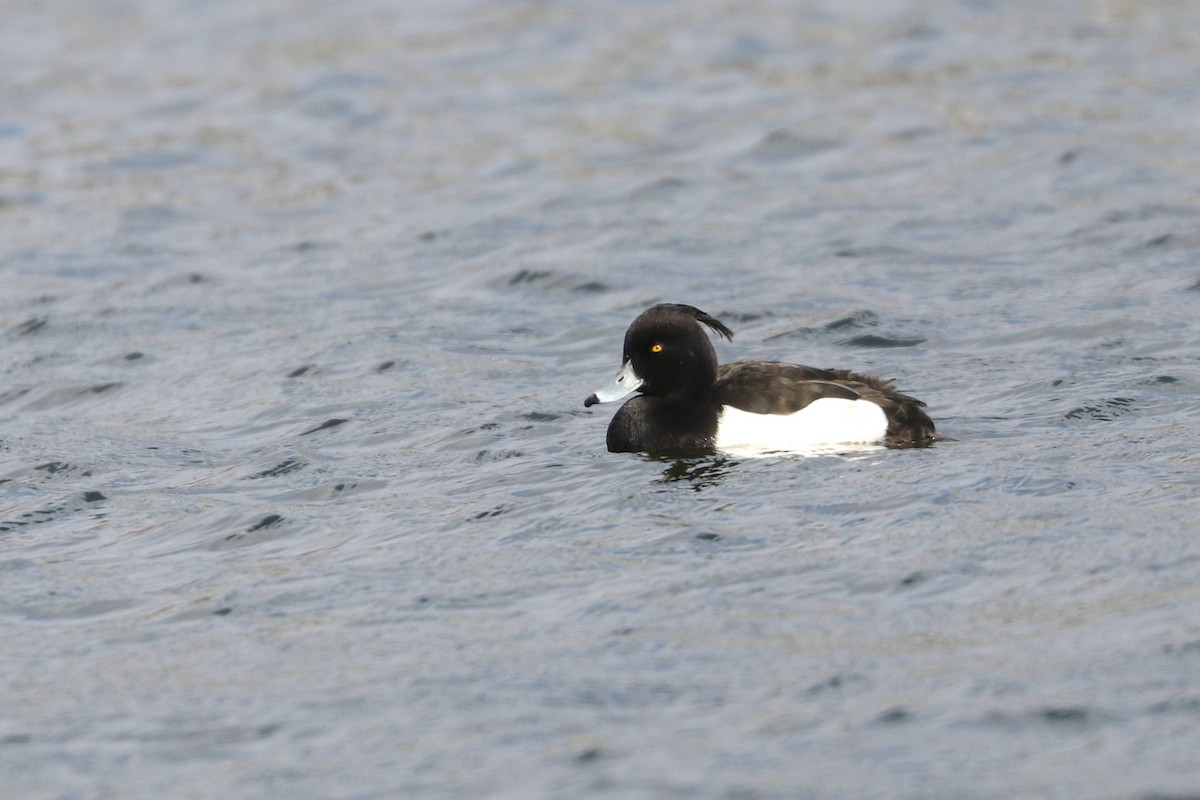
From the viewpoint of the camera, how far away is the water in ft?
19.7

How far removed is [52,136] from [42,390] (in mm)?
8648

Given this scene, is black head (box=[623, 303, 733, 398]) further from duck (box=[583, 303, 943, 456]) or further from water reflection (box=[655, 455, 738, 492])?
water reflection (box=[655, 455, 738, 492])

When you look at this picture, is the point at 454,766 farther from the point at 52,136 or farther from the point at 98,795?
the point at 52,136

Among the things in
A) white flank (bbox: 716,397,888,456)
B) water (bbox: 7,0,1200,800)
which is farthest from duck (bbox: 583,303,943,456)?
water (bbox: 7,0,1200,800)

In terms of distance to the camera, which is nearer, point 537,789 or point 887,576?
point 537,789

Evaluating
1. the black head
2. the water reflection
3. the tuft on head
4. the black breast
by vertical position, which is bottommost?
the water reflection

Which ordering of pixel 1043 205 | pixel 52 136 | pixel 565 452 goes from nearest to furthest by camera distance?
pixel 565 452 → pixel 1043 205 → pixel 52 136

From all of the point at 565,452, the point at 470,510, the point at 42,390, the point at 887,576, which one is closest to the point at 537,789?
the point at 887,576

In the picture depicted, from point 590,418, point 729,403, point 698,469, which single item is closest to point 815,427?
point 729,403

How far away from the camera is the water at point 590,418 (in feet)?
19.7

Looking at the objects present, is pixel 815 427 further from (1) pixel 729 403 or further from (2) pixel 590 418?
(2) pixel 590 418

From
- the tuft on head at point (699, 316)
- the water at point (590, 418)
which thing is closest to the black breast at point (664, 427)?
the water at point (590, 418)

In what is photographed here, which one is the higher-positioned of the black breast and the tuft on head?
the tuft on head

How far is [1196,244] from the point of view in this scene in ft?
44.1
